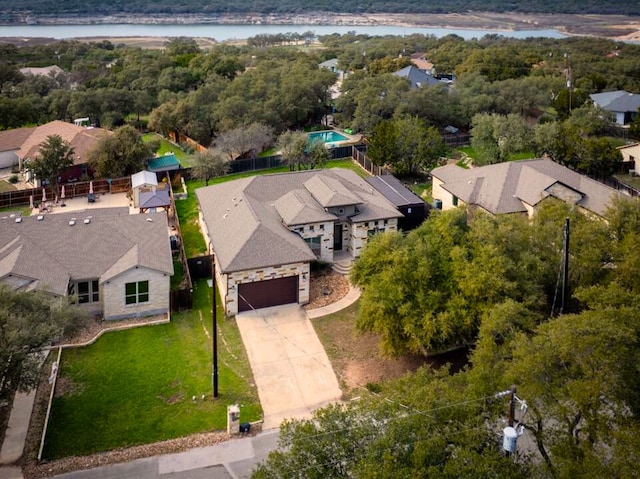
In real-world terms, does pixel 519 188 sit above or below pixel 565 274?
above

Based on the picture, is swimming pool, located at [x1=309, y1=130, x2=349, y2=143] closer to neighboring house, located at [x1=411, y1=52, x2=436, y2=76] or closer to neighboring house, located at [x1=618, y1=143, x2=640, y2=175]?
neighboring house, located at [x1=618, y1=143, x2=640, y2=175]

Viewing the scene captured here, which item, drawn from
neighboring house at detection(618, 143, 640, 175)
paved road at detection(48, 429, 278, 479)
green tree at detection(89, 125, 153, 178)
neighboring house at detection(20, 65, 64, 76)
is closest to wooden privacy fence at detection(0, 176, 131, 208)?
green tree at detection(89, 125, 153, 178)

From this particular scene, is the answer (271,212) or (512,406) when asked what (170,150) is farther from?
(512,406)

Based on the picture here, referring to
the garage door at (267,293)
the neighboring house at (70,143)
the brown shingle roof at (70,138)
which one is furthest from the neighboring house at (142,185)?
the garage door at (267,293)

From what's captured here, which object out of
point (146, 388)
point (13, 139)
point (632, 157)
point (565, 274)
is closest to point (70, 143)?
point (13, 139)

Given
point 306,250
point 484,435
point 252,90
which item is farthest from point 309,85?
point 484,435
